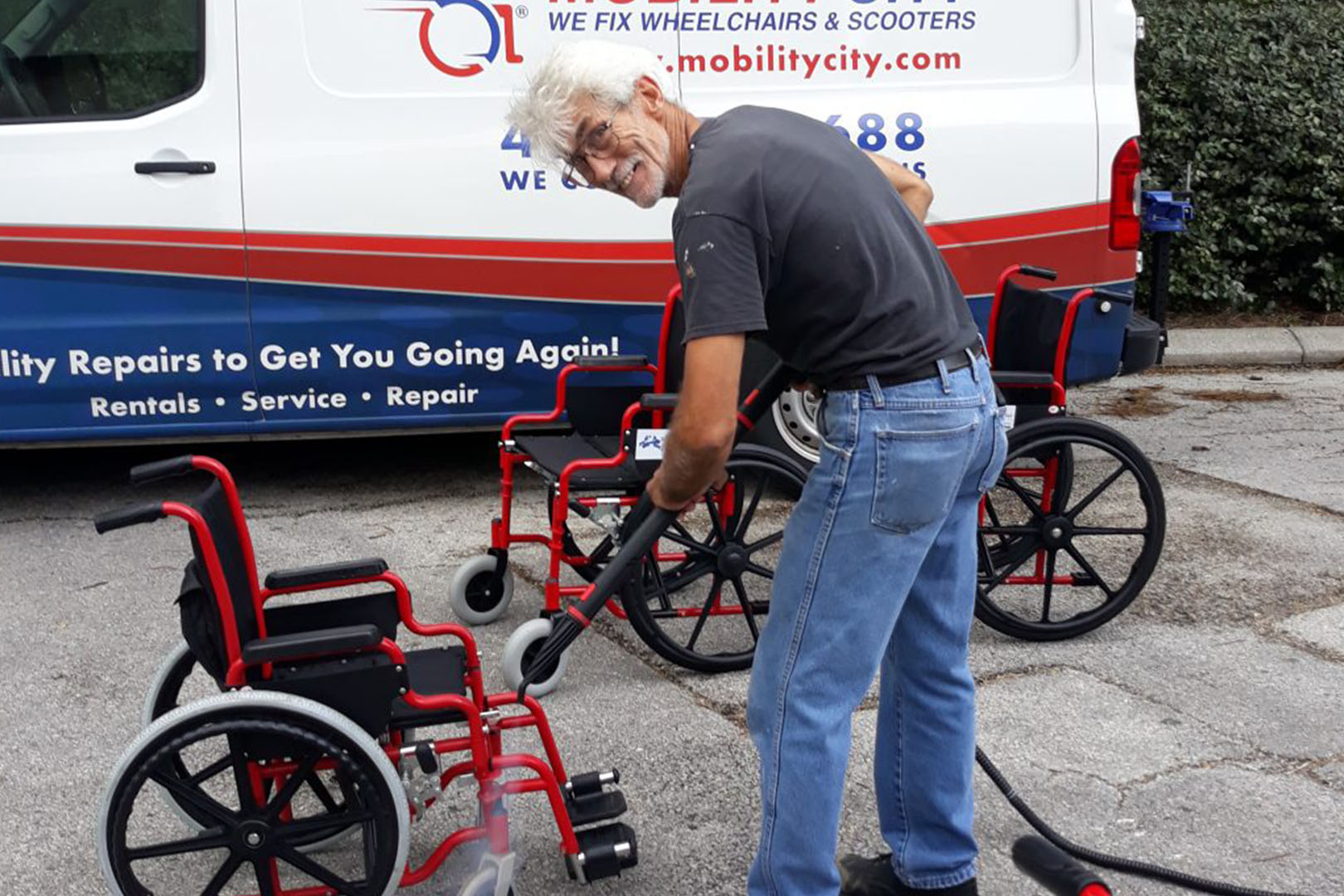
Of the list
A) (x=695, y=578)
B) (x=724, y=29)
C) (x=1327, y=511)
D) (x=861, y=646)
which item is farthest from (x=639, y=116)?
(x=1327, y=511)

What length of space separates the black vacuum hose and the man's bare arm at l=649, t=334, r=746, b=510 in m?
1.16

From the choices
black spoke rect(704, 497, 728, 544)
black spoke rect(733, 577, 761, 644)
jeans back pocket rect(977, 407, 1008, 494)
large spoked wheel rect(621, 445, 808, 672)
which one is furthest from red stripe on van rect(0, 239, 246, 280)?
jeans back pocket rect(977, 407, 1008, 494)

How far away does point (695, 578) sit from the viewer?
13.4 feet

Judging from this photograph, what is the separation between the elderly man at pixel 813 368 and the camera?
2336mm

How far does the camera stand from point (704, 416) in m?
2.34

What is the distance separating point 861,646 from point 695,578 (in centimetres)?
156

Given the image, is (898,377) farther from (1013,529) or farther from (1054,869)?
(1013,529)

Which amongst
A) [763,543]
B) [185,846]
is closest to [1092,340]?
[763,543]

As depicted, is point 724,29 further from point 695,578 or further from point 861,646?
point 861,646

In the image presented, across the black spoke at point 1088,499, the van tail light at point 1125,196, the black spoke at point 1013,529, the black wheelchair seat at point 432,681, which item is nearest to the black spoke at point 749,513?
the black spoke at point 1013,529

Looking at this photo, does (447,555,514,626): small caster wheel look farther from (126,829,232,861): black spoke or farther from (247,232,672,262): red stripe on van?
(126,829,232,861): black spoke

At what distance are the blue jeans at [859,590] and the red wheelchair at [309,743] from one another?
19.7 inches

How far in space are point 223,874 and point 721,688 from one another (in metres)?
1.60

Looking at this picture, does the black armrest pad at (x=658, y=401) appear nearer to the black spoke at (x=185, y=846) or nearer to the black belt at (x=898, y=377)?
the black belt at (x=898, y=377)
